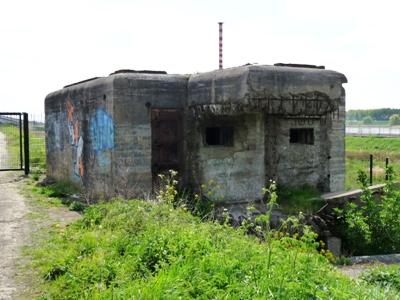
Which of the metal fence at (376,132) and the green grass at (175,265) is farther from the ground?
the metal fence at (376,132)

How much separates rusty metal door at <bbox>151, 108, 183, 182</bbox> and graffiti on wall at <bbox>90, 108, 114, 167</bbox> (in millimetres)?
→ 743

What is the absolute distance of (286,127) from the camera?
8.39 m

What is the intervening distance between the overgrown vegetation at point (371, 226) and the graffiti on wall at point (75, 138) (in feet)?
16.7

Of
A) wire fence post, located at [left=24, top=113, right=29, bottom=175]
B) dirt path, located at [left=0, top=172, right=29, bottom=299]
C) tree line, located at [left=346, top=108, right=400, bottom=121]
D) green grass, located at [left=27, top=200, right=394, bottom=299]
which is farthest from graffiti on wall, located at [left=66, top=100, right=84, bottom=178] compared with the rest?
tree line, located at [left=346, top=108, right=400, bottom=121]

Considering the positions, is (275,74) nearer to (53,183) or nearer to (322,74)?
(322,74)

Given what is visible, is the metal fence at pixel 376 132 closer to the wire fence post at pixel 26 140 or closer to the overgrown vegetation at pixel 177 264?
the wire fence post at pixel 26 140

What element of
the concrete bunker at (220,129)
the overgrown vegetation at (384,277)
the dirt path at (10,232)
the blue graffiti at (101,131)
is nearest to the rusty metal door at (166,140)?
the concrete bunker at (220,129)

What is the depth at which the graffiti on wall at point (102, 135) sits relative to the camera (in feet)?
26.5

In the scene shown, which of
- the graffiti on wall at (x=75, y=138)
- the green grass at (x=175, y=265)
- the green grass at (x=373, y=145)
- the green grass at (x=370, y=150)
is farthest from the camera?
the green grass at (x=373, y=145)

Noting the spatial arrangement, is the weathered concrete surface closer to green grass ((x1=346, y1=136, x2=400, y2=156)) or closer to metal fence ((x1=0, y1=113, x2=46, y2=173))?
metal fence ((x1=0, y1=113, x2=46, y2=173))

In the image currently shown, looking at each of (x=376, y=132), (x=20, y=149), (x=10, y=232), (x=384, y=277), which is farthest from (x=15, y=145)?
(x=376, y=132)

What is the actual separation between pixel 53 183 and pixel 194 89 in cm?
505

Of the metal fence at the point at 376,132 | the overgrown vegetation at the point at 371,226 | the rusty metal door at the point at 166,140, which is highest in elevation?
the rusty metal door at the point at 166,140

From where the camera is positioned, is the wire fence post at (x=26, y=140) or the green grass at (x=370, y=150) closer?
the wire fence post at (x=26, y=140)
